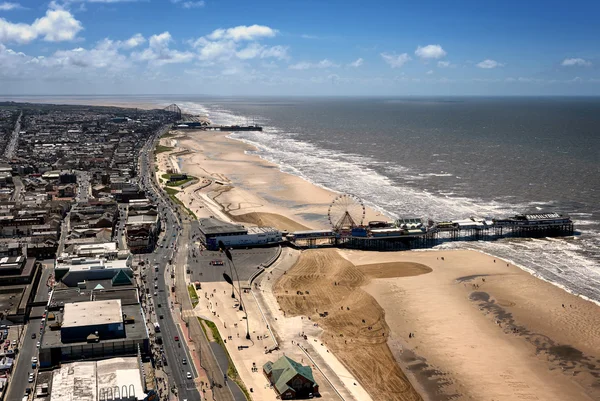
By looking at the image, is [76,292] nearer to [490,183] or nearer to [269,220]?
[269,220]

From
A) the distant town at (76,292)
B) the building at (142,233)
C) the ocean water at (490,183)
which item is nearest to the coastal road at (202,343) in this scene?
the distant town at (76,292)

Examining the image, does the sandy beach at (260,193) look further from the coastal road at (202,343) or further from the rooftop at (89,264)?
the rooftop at (89,264)

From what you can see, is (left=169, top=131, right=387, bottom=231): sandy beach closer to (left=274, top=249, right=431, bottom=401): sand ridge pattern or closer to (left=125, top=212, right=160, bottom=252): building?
(left=125, top=212, right=160, bottom=252): building

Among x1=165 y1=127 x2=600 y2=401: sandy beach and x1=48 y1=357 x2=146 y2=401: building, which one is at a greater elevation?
x1=48 y1=357 x2=146 y2=401: building

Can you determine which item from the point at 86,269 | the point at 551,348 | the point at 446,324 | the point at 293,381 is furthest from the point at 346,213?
the point at 293,381

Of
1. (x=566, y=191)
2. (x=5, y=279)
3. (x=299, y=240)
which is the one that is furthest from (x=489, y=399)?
(x=566, y=191)

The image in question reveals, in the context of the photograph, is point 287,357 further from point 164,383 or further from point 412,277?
point 412,277

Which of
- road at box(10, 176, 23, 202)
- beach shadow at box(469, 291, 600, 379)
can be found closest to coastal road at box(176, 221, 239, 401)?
beach shadow at box(469, 291, 600, 379)
